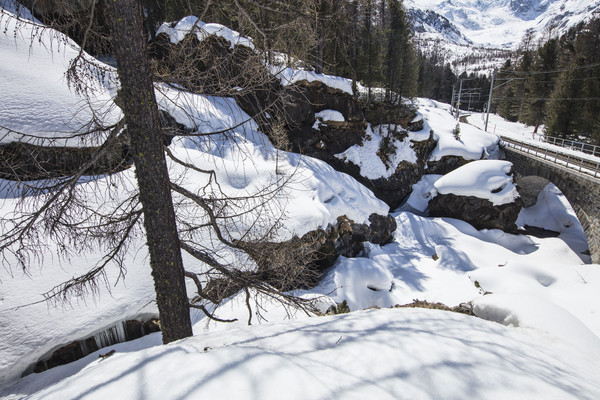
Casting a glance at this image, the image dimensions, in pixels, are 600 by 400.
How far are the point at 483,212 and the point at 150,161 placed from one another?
2065cm

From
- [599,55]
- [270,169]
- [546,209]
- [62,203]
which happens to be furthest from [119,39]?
[599,55]

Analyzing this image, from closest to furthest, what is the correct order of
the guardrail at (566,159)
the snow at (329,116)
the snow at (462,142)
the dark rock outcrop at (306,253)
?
the dark rock outcrop at (306,253) → the guardrail at (566,159) → the snow at (329,116) → the snow at (462,142)

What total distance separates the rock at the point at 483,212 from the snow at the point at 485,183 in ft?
0.99

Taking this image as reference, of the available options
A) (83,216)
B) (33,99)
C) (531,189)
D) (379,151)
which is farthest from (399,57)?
(83,216)

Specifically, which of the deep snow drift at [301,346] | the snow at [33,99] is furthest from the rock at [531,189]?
the snow at [33,99]

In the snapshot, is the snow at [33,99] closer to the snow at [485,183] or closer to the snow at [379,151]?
the snow at [379,151]

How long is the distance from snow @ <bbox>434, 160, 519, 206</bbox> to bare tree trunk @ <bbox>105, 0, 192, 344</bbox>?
64.7 feet

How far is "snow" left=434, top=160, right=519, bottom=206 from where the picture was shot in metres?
17.9

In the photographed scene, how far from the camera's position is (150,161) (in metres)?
2.52

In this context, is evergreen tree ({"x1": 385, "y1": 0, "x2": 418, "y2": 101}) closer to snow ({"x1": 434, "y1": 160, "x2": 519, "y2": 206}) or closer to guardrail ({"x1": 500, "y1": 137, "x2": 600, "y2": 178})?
snow ({"x1": 434, "y1": 160, "x2": 519, "y2": 206})

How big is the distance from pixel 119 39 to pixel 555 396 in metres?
3.95

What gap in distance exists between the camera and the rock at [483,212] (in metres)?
17.8

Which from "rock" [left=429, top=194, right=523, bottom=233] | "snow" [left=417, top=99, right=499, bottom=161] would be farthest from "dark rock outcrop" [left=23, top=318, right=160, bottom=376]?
"snow" [left=417, top=99, right=499, bottom=161]

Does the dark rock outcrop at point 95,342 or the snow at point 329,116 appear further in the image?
the snow at point 329,116
